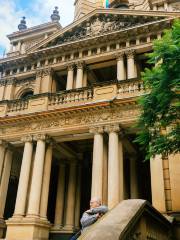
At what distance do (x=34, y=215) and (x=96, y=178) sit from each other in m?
3.36

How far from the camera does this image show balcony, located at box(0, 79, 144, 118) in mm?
14820

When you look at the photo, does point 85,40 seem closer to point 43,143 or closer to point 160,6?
point 43,143

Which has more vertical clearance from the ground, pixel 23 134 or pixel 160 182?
pixel 23 134

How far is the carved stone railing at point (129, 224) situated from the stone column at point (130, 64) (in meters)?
11.7

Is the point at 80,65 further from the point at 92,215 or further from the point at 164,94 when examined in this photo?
the point at 92,215

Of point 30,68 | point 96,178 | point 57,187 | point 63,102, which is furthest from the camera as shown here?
point 30,68

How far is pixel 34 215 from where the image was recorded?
13242 millimetres

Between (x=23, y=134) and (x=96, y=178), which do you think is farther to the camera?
(x=23, y=134)

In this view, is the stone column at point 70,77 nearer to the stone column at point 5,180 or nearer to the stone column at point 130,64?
the stone column at point 130,64

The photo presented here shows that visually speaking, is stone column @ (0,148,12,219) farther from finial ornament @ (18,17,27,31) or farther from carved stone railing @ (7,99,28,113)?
finial ornament @ (18,17,27,31)

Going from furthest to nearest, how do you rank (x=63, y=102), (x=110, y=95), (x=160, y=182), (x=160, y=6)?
(x=160, y=6) < (x=63, y=102) < (x=110, y=95) < (x=160, y=182)

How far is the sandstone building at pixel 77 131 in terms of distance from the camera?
42.7ft

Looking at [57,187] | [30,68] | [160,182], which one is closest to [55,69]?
[30,68]

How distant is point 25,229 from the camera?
12734 millimetres
